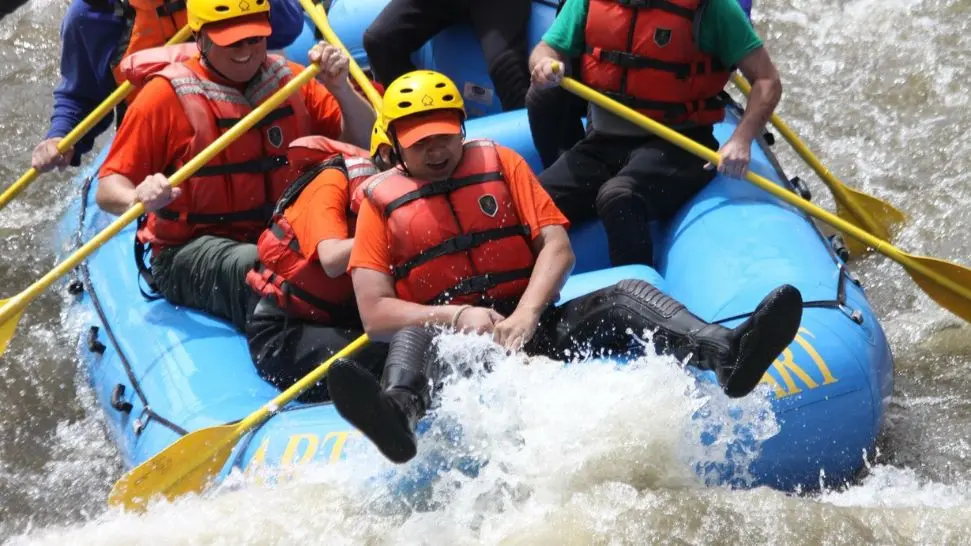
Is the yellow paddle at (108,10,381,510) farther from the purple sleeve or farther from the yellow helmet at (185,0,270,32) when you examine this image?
the purple sleeve

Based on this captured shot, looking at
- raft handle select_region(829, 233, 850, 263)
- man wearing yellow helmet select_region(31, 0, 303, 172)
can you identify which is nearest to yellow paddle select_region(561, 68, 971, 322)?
raft handle select_region(829, 233, 850, 263)

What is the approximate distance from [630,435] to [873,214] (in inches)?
81.6

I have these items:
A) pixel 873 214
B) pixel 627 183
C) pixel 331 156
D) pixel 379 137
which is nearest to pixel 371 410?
pixel 379 137

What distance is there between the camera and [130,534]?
13.5 feet

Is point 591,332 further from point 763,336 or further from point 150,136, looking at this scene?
point 150,136

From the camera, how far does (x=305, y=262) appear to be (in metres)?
4.41

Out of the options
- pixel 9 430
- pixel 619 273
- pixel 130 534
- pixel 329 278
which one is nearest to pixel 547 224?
pixel 619 273

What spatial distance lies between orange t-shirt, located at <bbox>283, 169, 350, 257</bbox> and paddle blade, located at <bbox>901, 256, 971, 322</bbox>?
1.91m

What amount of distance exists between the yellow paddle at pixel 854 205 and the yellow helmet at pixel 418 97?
164cm

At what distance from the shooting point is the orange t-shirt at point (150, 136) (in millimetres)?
4742

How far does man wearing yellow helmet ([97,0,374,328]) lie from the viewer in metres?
4.71

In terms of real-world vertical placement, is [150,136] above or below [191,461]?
above

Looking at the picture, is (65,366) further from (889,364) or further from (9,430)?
(889,364)

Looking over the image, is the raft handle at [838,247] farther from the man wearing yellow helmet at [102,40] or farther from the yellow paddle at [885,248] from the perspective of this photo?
the man wearing yellow helmet at [102,40]
